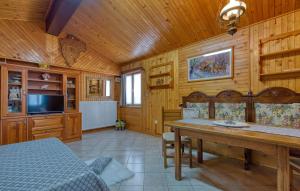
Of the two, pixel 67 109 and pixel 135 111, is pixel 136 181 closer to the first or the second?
pixel 67 109

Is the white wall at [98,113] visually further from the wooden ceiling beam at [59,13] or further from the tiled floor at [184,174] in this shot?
the wooden ceiling beam at [59,13]

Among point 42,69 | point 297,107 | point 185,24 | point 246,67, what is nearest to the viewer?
point 297,107

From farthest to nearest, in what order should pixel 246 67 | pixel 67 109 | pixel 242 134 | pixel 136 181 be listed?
pixel 67 109
pixel 246 67
pixel 136 181
pixel 242 134

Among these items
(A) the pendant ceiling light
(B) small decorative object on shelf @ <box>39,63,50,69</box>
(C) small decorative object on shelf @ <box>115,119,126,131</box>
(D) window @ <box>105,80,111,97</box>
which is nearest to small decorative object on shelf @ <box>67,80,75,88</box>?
(B) small decorative object on shelf @ <box>39,63,50,69</box>

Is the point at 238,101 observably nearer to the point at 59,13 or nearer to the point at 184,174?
the point at 184,174

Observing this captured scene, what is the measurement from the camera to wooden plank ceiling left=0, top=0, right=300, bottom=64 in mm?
2826

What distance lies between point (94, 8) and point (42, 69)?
78.3 inches

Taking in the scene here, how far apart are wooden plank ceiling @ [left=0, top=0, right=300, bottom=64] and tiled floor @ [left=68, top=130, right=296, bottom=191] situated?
2540 millimetres

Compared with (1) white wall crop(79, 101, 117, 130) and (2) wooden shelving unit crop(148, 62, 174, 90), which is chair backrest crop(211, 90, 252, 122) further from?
(1) white wall crop(79, 101, 117, 130)

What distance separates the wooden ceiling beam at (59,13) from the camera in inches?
116

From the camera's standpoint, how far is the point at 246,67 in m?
3.10

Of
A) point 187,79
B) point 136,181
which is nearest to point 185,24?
point 187,79

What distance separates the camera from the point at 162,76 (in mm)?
4742

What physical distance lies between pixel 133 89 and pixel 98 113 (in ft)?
4.66
